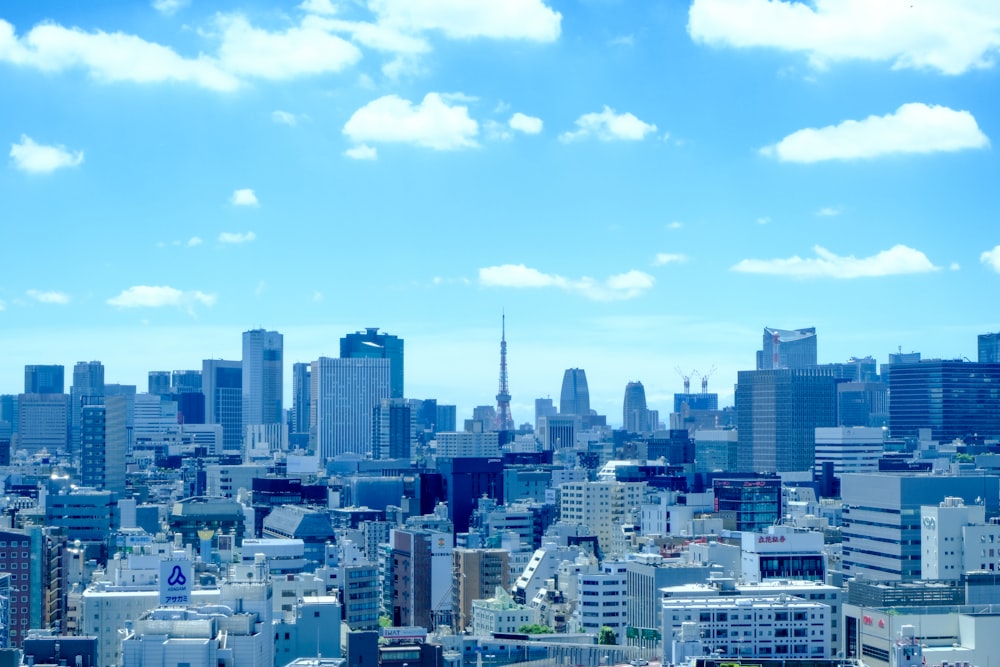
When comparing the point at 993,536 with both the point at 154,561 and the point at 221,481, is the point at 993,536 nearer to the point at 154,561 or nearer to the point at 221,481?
the point at 154,561

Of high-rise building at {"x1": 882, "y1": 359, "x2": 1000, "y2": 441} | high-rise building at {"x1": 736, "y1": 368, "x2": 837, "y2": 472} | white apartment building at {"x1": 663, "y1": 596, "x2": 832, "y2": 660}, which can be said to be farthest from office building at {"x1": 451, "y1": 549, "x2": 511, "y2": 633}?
high-rise building at {"x1": 882, "y1": 359, "x2": 1000, "y2": 441}

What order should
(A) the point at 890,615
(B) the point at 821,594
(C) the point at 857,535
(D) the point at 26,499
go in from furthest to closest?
(D) the point at 26,499 → (C) the point at 857,535 → (B) the point at 821,594 → (A) the point at 890,615

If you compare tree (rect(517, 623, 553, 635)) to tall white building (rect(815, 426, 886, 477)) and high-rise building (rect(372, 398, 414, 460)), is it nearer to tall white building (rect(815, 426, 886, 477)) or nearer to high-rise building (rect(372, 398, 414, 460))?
tall white building (rect(815, 426, 886, 477))

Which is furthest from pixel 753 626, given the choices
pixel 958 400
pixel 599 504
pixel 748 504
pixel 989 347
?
pixel 989 347

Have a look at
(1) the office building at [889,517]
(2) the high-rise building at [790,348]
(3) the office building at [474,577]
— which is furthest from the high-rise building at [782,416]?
(3) the office building at [474,577]

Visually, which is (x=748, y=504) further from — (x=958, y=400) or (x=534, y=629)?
(x=958, y=400)

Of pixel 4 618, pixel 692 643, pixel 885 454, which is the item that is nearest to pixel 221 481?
pixel 885 454
